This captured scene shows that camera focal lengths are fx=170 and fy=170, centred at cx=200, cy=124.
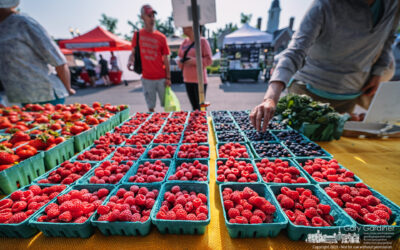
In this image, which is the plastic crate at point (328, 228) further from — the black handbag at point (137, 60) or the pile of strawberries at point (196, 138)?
the black handbag at point (137, 60)

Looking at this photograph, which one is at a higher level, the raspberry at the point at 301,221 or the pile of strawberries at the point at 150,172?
the pile of strawberries at the point at 150,172

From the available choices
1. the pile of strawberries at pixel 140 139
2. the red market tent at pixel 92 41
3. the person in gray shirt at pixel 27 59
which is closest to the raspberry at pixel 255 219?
the pile of strawberries at pixel 140 139

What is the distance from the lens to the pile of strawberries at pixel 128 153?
1.45 metres

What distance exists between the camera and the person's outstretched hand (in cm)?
134

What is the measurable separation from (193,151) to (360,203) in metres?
1.13

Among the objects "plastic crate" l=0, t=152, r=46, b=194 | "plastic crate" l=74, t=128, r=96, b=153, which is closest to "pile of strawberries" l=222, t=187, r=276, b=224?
"plastic crate" l=0, t=152, r=46, b=194

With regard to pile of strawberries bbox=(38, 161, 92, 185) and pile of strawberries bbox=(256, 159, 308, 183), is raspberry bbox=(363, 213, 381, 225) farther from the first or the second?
pile of strawberries bbox=(38, 161, 92, 185)

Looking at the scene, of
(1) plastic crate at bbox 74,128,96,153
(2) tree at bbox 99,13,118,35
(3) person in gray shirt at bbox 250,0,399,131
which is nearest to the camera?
(3) person in gray shirt at bbox 250,0,399,131

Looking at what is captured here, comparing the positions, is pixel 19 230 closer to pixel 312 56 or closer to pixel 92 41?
pixel 312 56

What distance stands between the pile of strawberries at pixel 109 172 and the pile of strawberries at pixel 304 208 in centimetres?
108

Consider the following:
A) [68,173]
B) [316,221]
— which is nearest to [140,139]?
[68,173]

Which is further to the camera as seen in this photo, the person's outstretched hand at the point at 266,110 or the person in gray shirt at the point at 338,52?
the person in gray shirt at the point at 338,52

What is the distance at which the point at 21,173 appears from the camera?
121 centimetres

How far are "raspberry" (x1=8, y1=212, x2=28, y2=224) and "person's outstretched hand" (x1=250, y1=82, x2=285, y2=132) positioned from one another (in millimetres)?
1524
